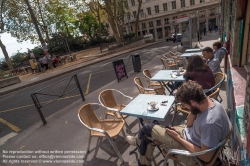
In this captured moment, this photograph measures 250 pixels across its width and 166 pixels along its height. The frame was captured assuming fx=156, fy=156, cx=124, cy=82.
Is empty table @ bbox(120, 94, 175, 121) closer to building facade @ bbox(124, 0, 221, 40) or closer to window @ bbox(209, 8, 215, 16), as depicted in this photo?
building facade @ bbox(124, 0, 221, 40)

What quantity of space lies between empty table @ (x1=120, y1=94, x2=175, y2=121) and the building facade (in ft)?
113

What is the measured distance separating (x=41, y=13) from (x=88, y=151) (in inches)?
1175

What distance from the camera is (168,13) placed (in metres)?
38.2

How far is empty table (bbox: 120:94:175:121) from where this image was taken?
8.39ft

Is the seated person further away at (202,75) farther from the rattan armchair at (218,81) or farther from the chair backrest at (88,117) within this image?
the chair backrest at (88,117)

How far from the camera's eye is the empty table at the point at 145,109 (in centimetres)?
256

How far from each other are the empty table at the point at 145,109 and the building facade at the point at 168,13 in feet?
113

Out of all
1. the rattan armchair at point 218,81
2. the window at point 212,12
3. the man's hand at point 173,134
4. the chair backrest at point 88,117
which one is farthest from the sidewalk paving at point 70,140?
the window at point 212,12

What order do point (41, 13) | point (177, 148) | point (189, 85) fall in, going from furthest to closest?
point (41, 13), point (177, 148), point (189, 85)

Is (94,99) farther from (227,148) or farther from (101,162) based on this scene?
(227,148)

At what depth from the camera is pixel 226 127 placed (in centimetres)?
Answer: 179

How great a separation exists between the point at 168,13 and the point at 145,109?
40787mm

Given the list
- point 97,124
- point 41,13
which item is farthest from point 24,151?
point 41,13

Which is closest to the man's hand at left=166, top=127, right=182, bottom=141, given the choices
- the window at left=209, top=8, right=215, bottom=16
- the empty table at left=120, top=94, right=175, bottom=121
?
the empty table at left=120, top=94, right=175, bottom=121
